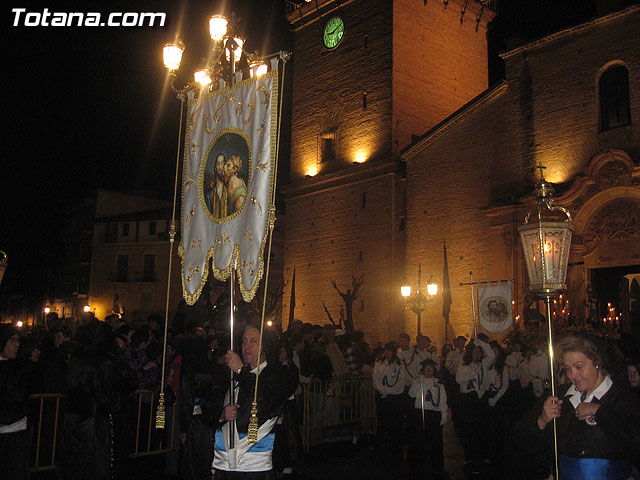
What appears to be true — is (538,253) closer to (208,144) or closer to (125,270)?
(208,144)

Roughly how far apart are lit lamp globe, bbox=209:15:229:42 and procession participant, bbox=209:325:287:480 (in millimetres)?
3875

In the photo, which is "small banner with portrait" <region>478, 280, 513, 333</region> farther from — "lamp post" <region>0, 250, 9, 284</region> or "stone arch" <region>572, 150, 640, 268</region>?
"lamp post" <region>0, 250, 9, 284</region>

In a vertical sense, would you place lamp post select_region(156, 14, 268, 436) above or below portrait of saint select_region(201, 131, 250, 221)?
above

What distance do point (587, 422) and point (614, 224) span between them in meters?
16.8

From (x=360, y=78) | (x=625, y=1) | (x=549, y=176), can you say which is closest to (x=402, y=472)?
(x=549, y=176)

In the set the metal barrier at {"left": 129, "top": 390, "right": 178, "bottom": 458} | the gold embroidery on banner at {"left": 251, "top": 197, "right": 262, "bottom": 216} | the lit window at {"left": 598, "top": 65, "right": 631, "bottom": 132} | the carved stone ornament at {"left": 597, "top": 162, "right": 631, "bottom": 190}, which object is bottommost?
the metal barrier at {"left": 129, "top": 390, "right": 178, "bottom": 458}

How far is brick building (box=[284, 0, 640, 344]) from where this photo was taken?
65.5 ft

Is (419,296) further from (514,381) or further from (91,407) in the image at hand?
(91,407)

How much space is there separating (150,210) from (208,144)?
46.8 metres

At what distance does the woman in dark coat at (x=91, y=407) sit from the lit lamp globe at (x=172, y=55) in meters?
3.24

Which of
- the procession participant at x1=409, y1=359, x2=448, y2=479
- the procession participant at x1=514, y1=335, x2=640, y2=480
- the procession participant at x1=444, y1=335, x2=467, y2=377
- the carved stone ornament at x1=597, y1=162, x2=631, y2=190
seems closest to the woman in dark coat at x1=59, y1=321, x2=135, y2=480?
the procession participant at x1=514, y1=335, x2=640, y2=480

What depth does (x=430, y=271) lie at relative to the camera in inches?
946

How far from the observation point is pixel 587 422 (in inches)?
162

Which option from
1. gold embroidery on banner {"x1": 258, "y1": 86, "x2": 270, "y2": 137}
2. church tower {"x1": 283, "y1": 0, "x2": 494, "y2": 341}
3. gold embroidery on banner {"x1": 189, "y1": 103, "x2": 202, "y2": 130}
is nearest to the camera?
gold embroidery on banner {"x1": 258, "y1": 86, "x2": 270, "y2": 137}
